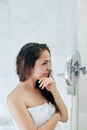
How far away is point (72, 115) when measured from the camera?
4.87 feet

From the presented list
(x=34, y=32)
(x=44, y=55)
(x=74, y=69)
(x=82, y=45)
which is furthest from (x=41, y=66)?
(x=34, y=32)

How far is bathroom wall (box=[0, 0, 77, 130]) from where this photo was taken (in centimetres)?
158

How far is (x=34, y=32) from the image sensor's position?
5.63ft

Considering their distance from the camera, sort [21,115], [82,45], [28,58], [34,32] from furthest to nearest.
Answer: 1. [34,32]
2. [82,45]
3. [28,58]
4. [21,115]

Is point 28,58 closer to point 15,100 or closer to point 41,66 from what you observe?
point 41,66

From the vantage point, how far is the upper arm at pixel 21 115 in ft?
3.80

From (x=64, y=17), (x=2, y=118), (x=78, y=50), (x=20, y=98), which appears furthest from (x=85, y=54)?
(x=2, y=118)

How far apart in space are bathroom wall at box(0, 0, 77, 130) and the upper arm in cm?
40

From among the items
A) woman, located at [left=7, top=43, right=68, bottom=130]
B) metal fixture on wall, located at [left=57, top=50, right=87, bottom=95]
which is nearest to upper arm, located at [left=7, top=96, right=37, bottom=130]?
woman, located at [left=7, top=43, right=68, bottom=130]

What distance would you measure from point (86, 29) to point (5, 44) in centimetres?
62

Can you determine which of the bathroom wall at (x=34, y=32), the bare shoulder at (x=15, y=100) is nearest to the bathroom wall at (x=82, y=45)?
the bathroom wall at (x=34, y=32)

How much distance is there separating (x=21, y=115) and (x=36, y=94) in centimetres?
20

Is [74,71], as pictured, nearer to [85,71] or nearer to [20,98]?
[85,71]

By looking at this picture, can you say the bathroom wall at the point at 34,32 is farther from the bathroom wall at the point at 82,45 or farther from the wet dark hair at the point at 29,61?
the wet dark hair at the point at 29,61
